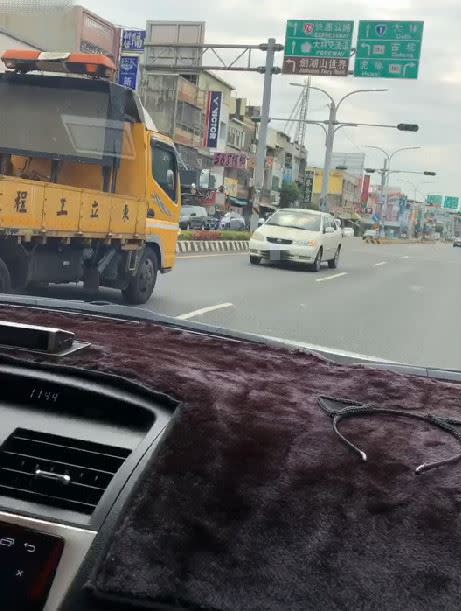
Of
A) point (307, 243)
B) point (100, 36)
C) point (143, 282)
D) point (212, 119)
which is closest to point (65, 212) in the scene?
point (143, 282)

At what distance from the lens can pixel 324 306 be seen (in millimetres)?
10812

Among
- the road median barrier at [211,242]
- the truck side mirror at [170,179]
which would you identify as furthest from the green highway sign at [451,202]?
the truck side mirror at [170,179]

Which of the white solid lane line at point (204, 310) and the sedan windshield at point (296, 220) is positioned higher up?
the sedan windshield at point (296, 220)

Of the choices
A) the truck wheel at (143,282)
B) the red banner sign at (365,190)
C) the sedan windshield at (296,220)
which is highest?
the red banner sign at (365,190)

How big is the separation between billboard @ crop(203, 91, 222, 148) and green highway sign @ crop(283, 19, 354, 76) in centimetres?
2246

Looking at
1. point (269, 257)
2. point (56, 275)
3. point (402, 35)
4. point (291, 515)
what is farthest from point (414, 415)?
point (402, 35)

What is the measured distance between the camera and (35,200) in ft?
24.7

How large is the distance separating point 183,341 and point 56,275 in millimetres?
5550

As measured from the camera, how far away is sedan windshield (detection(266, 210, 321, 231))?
18.7 m

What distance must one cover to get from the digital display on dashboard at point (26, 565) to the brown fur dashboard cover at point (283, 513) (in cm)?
9

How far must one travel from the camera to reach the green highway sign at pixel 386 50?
21.2 meters

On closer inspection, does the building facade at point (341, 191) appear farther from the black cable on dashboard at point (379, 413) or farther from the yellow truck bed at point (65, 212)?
the black cable on dashboard at point (379, 413)

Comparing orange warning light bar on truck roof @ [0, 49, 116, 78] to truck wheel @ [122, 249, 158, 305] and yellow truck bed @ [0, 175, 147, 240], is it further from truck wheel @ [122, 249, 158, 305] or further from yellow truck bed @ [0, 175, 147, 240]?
truck wheel @ [122, 249, 158, 305]

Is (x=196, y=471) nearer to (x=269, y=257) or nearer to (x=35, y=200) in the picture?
(x=35, y=200)
